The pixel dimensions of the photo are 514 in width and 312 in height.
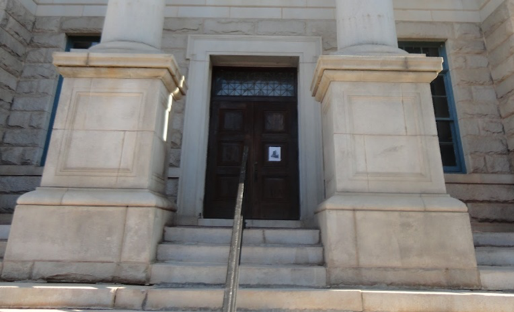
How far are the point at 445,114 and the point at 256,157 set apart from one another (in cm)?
398

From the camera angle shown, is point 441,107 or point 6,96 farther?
point 441,107

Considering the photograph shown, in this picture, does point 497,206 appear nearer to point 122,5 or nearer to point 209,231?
point 209,231

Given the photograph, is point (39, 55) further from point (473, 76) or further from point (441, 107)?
point (473, 76)

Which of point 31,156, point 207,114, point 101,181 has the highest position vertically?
point 207,114

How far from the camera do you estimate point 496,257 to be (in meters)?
4.05

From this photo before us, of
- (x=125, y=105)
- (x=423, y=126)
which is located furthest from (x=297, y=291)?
(x=125, y=105)

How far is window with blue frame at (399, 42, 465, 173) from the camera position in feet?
22.8

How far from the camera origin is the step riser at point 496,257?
4023 mm

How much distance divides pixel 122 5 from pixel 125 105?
156cm

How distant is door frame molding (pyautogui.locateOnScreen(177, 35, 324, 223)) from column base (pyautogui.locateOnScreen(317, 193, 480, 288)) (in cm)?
251

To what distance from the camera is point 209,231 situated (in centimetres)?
436

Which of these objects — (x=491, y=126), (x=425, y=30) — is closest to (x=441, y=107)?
(x=491, y=126)

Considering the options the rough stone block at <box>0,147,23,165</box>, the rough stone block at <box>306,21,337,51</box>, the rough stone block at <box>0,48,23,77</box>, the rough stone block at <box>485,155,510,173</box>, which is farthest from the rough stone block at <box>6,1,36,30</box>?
the rough stone block at <box>485,155,510,173</box>

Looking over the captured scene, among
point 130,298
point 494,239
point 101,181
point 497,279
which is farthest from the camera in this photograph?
point 494,239
